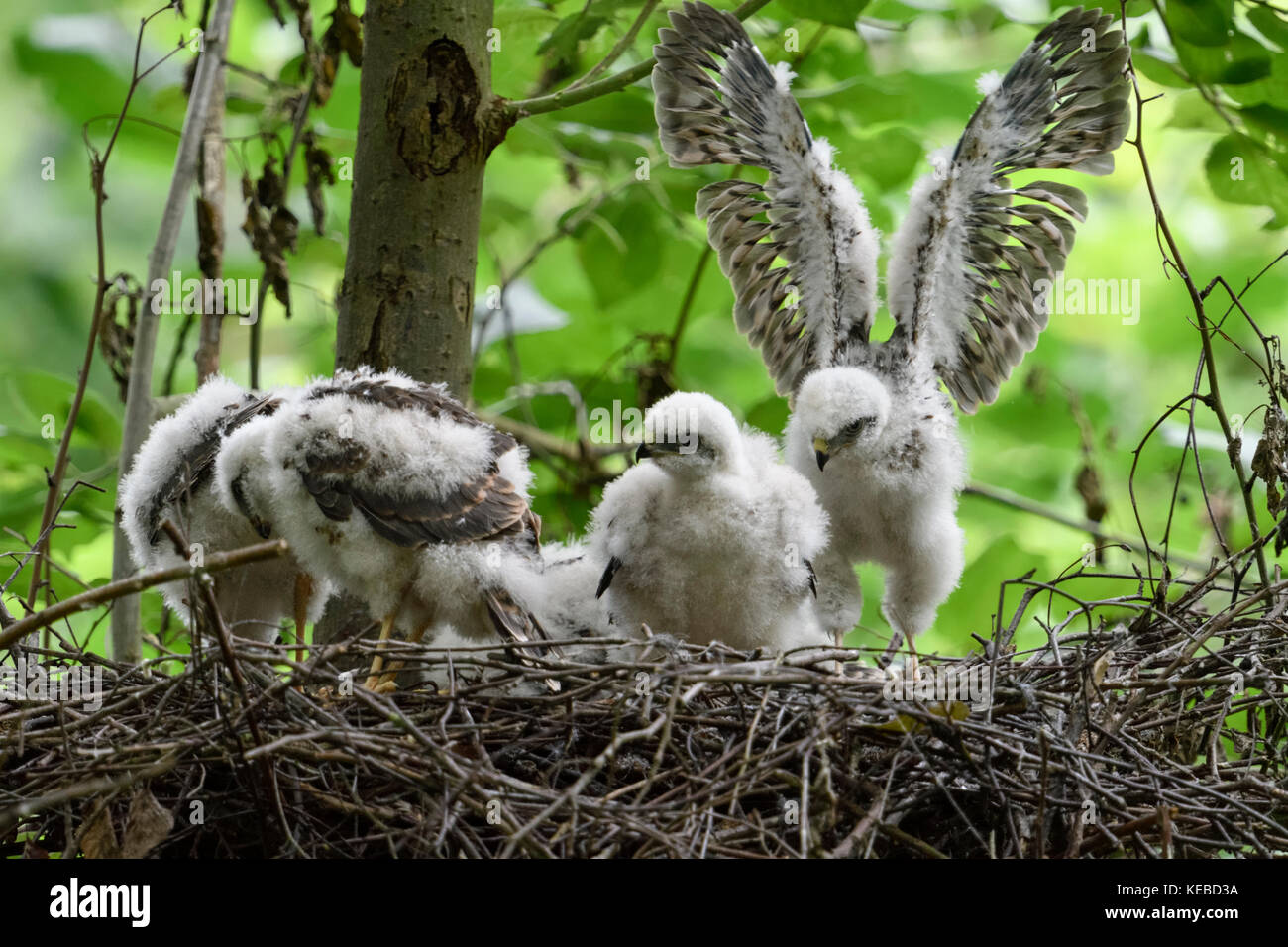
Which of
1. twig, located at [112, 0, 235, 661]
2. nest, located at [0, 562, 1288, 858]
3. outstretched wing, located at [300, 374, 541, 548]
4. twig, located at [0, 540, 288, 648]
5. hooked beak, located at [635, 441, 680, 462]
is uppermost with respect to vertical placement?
twig, located at [112, 0, 235, 661]

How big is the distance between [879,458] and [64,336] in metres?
7.13

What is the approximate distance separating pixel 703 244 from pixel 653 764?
306cm

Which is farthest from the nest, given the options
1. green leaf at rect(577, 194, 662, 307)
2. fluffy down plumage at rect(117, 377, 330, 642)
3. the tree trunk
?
green leaf at rect(577, 194, 662, 307)

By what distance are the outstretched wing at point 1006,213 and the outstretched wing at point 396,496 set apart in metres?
1.46

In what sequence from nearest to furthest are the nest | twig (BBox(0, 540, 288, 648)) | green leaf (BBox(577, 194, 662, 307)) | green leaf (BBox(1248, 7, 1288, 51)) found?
twig (BBox(0, 540, 288, 648)), the nest, green leaf (BBox(1248, 7, 1288, 51)), green leaf (BBox(577, 194, 662, 307))

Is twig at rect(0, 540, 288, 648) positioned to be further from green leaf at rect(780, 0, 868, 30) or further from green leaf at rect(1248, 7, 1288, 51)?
green leaf at rect(1248, 7, 1288, 51)

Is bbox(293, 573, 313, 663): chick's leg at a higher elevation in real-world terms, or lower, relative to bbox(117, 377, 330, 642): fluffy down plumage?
lower

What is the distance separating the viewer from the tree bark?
11.2 ft

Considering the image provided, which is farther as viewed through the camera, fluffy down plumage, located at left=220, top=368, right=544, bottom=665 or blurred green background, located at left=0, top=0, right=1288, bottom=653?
blurred green background, located at left=0, top=0, right=1288, bottom=653

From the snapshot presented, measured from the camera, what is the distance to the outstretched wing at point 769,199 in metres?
3.63

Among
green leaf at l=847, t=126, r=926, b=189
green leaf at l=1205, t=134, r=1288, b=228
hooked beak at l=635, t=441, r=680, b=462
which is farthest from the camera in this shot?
green leaf at l=847, t=126, r=926, b=189

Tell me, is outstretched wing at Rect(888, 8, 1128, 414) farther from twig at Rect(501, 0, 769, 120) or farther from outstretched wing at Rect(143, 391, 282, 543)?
outstretched wing at Rect(143, 391, 282, 543)

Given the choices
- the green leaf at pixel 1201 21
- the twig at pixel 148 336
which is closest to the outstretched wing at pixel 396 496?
the twig at pixel 148 336

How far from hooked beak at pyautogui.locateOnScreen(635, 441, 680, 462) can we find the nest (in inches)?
26.2
